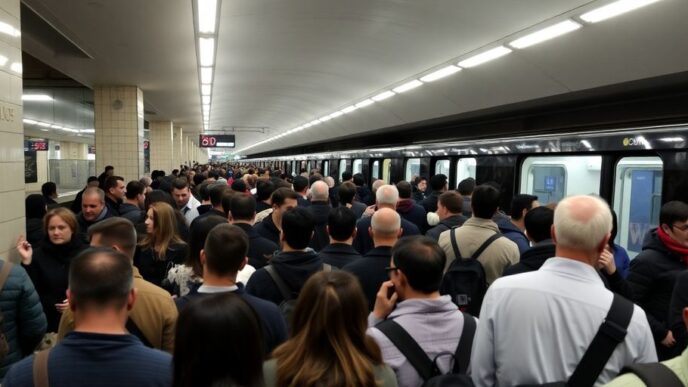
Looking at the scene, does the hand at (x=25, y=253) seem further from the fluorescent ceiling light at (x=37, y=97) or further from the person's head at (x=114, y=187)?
the fluorescent ceiling light at (x=37, y=97)

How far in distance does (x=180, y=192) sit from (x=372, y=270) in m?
4.17

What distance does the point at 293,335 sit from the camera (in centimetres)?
191

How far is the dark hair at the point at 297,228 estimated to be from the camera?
335 cm

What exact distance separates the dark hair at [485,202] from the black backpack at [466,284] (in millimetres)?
457

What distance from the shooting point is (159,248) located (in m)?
4.14

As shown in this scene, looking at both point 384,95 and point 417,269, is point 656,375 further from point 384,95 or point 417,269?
point 384,95

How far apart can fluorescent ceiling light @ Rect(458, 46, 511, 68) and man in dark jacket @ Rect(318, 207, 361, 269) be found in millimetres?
5194

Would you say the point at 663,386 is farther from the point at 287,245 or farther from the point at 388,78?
the point at 388,78

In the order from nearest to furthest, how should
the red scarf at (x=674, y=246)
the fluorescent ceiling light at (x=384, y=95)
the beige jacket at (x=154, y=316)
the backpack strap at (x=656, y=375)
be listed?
the backpack strap at (x=656, y=375) → the beige jacket at (x=154, y=316) → the red scarf at (x=674, y=246) → the fluorescent ceiling light at (x=384, y=95)

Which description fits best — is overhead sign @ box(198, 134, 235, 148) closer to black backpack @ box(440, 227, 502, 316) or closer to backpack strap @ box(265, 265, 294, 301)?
black backpack @ box(440, 227, 502, 316)

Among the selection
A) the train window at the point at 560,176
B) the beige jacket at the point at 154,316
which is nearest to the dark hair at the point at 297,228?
the beige jacket at the point at 154,316

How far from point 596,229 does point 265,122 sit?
27.1m

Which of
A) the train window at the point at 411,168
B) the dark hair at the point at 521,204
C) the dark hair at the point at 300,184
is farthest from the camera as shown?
the train window at the point at 411,168

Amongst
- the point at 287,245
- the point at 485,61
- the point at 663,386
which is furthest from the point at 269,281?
the point at 485,61
